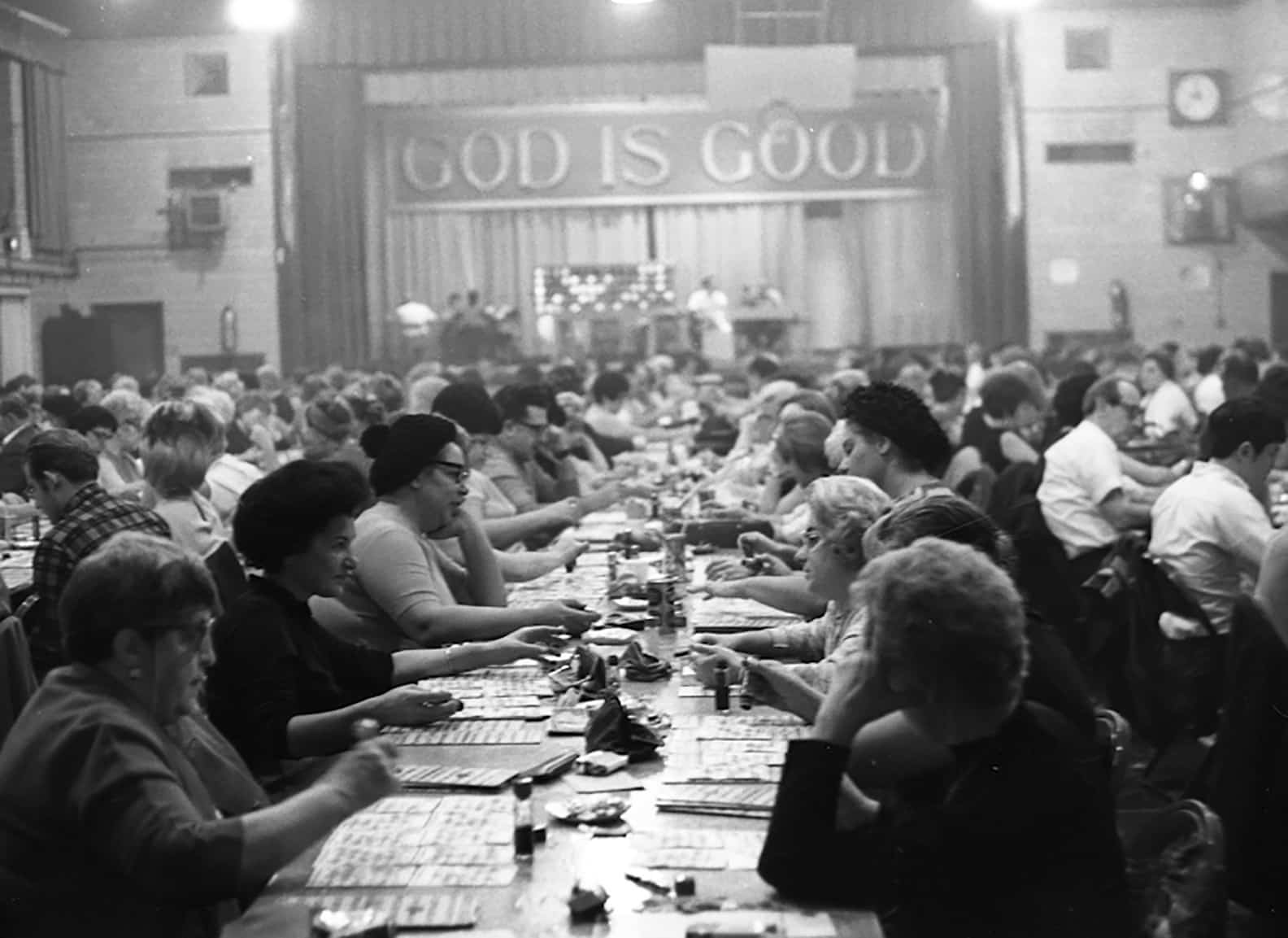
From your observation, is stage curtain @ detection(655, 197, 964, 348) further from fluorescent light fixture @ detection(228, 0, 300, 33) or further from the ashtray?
the ashtray

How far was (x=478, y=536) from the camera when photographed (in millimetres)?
5301

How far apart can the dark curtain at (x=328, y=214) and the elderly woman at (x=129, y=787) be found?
1966cm

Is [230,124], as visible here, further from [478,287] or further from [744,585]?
[744,585]

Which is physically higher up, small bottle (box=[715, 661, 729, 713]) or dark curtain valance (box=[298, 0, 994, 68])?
dark curtain valance (box=[298, 0, 994, 68])

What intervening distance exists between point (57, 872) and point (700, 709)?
161 centimetres

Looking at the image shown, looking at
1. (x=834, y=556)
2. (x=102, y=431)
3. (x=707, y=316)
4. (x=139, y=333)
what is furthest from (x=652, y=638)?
(x=139, y=333)

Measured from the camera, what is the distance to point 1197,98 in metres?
20.9

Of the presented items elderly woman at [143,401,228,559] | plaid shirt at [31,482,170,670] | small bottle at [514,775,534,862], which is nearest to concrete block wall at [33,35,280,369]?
elderly woman at [143,401,228,559]

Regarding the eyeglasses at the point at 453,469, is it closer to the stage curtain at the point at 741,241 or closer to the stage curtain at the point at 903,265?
the stage curtain at the point at 903,265

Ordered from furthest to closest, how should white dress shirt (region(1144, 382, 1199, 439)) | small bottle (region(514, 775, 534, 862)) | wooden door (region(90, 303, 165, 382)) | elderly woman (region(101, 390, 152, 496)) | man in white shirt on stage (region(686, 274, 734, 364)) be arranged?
wooden door (region(90, 303, 165, 382)), man in white shirt on stage (region(686, 274, 734, 364)), white dress shirt (region(1144, 382, 1199, 439)), elderly woman (region(101, 390, 152, 496)), small bottle (region(514, 775, 534, 862))

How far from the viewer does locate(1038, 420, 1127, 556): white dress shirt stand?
277 inches

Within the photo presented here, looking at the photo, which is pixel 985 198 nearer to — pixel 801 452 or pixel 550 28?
pixel 550 28

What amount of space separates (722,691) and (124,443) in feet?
18.2

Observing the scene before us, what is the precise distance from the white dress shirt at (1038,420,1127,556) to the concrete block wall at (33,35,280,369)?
51.0 ft
